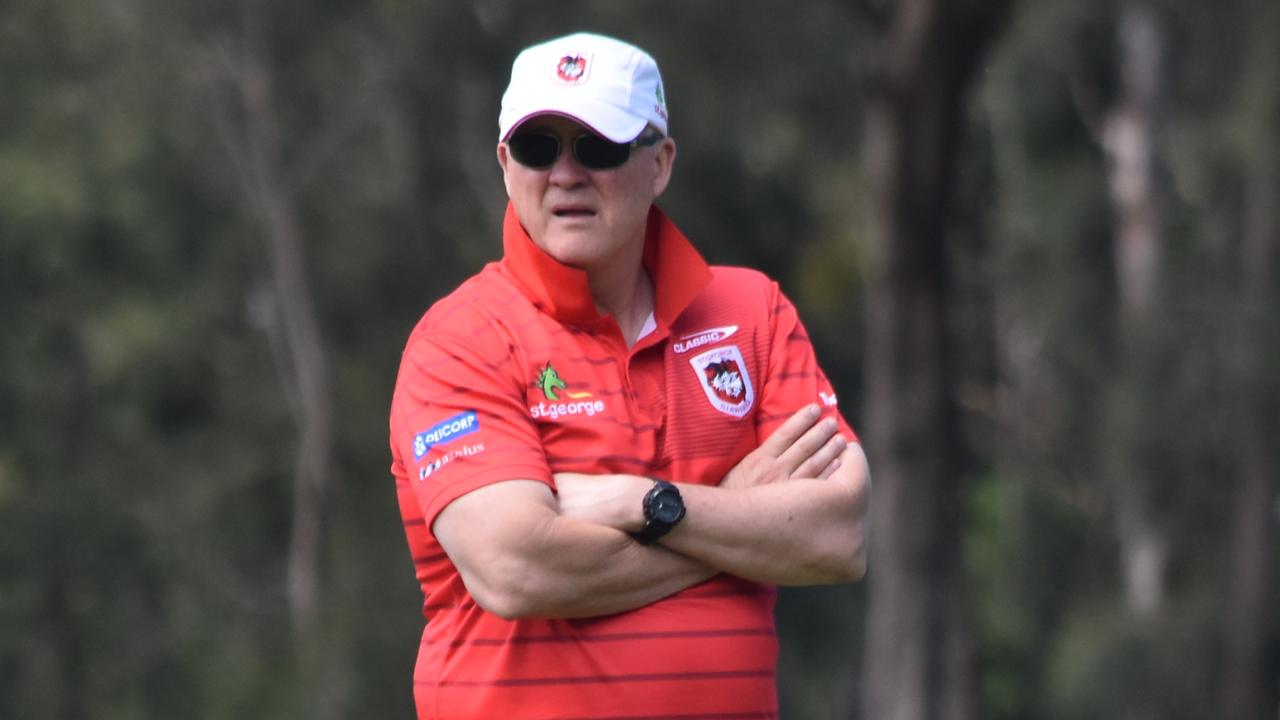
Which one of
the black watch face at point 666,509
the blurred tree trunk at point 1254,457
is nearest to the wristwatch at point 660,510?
the black watch face at point 666,509

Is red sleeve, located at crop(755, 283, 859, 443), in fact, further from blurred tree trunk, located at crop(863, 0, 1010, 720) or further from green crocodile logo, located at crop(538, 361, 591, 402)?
blurred tree trunk, located at crop(863, 0, 1010, 720)

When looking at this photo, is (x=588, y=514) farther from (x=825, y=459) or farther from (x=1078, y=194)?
(x=1078, y=194)

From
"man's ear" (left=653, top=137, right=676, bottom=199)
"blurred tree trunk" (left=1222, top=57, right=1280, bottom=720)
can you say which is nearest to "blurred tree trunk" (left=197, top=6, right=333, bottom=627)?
"blurred tree trunk" (left=1222, top=57, right=1280, bottom=720)

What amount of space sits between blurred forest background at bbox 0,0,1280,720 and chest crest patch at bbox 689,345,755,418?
13.6 metres

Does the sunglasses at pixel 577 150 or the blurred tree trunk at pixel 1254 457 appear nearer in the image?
the sunglasses at pixel 577 150

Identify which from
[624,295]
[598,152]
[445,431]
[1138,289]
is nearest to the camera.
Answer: [445,431]

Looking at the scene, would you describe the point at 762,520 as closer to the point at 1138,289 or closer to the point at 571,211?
the point at 571,211

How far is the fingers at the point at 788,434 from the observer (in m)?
3.23

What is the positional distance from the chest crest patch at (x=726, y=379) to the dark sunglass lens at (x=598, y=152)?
0.33 meters

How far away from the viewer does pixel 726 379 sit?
3240 millimetres

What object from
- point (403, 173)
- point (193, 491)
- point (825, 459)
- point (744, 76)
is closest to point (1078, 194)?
point (744, 76)

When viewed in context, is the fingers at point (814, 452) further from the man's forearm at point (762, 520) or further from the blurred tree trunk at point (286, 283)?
the blurred tree trunk at point (286, 283)

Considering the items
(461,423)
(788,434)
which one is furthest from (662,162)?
(461,423)

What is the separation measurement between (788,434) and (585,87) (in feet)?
2.02
